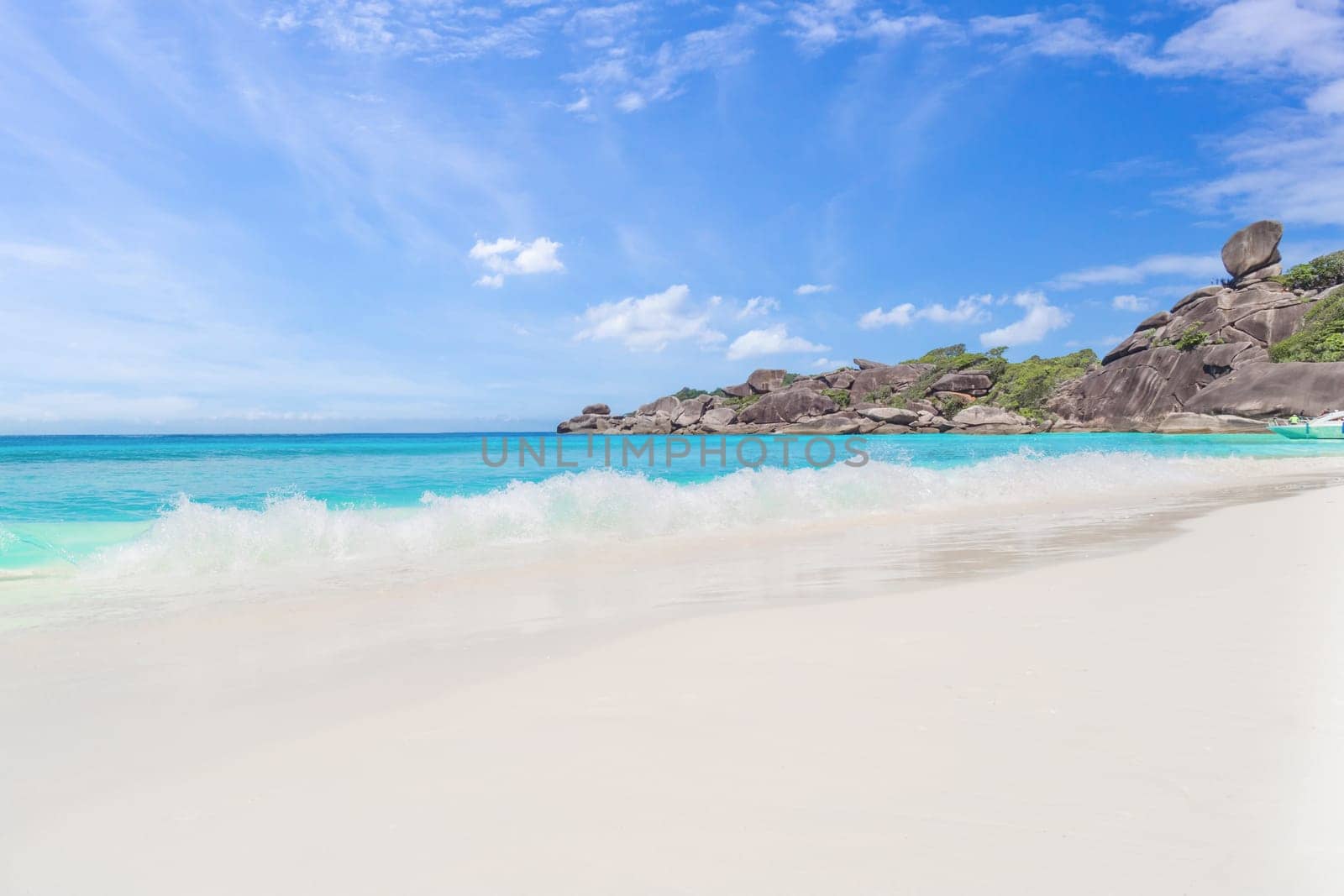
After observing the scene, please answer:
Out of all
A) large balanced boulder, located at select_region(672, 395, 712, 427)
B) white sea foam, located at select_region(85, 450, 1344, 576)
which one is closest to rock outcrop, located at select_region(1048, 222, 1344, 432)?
white sea foam, located at select_region(85, 450, 1344, 576)

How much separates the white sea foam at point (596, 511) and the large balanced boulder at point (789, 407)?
42035 millimetres

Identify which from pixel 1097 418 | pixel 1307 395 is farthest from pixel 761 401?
pixel 1307 395

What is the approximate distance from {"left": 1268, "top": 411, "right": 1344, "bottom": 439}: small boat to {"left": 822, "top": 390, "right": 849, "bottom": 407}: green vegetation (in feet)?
97.8

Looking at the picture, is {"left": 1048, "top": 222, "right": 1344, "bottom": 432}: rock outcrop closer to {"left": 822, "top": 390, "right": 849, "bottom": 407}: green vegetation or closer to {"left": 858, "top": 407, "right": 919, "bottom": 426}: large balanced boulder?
{"left": 858, "top": 407, "right": 919, "bottom": 426}: large balanced boulder

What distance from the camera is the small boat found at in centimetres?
3012

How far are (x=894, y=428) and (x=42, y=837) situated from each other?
53715mm

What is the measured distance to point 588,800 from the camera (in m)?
2.05

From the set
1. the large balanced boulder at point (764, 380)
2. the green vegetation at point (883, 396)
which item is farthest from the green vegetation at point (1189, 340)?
the large balanced boulder at point (764, 380)

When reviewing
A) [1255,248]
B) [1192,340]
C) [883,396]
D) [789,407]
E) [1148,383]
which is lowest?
[789,407]

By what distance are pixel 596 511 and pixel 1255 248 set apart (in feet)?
185

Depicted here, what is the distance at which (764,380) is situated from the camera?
213 ft

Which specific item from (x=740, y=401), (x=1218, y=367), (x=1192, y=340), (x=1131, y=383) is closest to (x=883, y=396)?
(x=740, y=401)

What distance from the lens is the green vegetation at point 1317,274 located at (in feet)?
143

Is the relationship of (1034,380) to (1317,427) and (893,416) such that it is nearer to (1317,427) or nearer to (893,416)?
(893,416)
